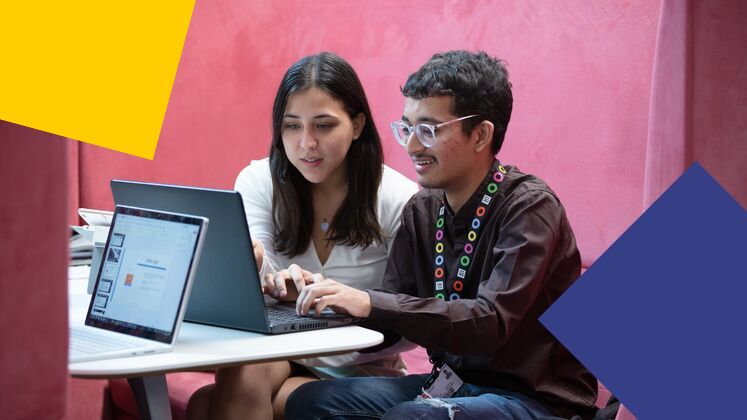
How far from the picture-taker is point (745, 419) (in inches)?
A: 52.1

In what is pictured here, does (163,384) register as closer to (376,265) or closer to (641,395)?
(376,265)

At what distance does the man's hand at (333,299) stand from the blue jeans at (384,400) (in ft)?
0.60

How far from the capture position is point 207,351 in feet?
4.71

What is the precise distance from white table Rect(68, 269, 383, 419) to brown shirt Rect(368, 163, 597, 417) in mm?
128

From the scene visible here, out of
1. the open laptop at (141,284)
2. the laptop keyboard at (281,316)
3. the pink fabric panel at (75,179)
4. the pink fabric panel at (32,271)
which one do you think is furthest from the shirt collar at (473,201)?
the pink fabric panel at (75,179)

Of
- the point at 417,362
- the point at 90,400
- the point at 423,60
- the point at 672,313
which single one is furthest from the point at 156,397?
the point at 423,60

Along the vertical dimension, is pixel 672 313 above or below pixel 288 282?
above

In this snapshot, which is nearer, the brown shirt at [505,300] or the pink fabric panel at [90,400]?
the brown shirt at [505,300]

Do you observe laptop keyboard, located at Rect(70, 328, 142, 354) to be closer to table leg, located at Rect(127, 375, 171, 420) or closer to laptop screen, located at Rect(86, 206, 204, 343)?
laptop screen, located at Rect(86, 206, 204, 343)

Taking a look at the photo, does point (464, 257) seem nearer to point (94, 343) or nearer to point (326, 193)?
point (326, 193)

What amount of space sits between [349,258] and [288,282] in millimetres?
338

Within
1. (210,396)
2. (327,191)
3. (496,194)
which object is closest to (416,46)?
(327,191)

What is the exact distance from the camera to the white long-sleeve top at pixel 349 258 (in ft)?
6.74

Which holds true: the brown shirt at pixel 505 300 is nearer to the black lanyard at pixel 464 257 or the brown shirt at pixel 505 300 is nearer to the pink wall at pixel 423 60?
the black lanyard at pixel 464 257
